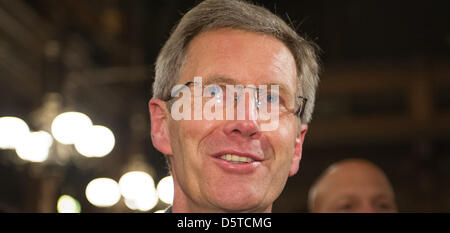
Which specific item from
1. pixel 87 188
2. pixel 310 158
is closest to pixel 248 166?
pixel 87 188

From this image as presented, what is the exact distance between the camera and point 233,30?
5.25 ft

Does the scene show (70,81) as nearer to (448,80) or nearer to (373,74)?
(373,74)

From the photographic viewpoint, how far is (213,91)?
151 cm

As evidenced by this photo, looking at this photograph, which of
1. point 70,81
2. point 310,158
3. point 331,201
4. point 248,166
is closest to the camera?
point 248,166

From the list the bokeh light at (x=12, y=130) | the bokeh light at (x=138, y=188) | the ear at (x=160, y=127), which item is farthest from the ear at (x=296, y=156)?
the bokeh light at (x=138, y=188)

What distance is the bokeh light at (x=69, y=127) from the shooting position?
18.4ft

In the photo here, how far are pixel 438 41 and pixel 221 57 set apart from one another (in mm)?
6005

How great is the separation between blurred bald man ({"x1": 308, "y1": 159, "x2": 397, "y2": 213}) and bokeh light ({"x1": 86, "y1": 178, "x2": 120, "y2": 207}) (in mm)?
5565

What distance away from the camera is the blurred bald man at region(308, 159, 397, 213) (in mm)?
2734

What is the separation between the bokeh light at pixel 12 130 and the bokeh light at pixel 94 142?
62 centimetres

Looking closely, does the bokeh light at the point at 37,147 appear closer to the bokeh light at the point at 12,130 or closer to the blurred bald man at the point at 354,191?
the bokeh light at the point at 12,130

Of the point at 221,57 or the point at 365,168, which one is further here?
the point at 365,168

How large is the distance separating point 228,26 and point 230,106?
267 millimetres

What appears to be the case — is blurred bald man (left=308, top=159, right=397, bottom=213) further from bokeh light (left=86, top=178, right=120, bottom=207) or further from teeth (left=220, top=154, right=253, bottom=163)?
bokeh light (left=86, top=178, right=120, bottom=207)
